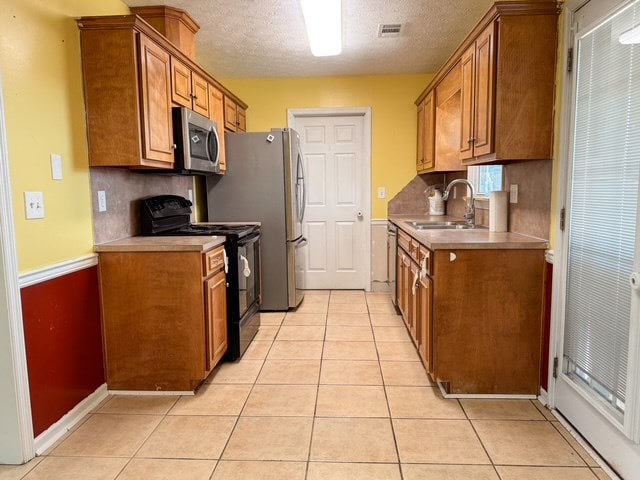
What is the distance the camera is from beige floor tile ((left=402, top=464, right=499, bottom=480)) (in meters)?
1.72

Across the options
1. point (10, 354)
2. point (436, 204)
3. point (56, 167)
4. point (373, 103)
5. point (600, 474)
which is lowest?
point (600, 474)

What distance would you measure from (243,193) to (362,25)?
1727mm

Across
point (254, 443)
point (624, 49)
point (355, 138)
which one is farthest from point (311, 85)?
point (254, 443)

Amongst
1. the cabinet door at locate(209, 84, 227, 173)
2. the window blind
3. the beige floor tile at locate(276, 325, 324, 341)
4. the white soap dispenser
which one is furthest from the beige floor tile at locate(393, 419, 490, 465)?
the white soap dispenser

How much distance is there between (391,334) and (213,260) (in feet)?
5.34

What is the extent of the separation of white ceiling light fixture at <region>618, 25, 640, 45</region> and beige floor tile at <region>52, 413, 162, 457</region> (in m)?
2.66

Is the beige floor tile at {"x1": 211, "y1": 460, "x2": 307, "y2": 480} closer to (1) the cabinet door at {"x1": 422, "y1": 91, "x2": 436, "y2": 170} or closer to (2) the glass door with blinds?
(2) the glass door with blinds

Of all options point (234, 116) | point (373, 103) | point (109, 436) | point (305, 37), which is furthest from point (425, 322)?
point (373, 103)

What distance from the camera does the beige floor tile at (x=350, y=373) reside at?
2613mm

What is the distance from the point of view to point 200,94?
10.7ft

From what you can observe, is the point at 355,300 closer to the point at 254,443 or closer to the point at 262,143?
the point at 262,143

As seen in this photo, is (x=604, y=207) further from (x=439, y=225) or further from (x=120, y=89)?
(x=120, y=89)

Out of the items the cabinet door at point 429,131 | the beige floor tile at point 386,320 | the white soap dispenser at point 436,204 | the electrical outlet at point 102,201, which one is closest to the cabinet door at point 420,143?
the cabinet door at point 429,131

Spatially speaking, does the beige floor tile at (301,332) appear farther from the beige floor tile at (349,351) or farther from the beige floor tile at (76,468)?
the beige floor tile at (76,468)
